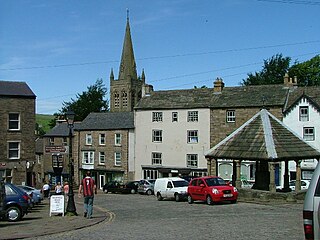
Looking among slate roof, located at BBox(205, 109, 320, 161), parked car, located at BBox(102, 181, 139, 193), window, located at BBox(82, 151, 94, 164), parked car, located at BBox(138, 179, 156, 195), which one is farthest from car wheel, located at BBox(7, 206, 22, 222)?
window, located at BBox(82, 151, 94, 164)

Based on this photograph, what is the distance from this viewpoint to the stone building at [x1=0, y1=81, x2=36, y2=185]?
4416 centimetres

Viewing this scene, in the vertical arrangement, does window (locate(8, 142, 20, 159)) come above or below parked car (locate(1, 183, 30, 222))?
above

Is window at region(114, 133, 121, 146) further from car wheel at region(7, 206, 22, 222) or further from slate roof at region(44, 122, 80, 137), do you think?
car wheel at region(7, 206, 22, 222)

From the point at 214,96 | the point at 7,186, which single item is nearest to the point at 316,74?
the point at 214,96

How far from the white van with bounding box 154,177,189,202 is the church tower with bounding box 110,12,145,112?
87.5 m

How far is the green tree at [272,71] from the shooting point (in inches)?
3556

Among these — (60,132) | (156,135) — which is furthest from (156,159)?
(60,132)

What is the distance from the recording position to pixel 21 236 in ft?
50.7

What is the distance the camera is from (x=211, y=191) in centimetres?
2822

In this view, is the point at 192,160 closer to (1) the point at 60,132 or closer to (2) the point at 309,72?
(1) the point at 60,132

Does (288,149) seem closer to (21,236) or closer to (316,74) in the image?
(21,236)

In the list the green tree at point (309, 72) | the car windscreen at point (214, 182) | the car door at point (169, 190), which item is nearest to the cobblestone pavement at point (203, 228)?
the car windscreen at point (214, 182)

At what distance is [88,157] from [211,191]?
131 feet

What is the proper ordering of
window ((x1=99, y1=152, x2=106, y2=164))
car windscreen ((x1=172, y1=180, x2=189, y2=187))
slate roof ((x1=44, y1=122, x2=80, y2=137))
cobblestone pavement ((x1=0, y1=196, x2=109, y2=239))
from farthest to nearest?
1. slate roof ((x1=44, y1=122, x2=80, y2=137))
2. window ((x1=99, y1=152, x2=106, y2=164))
3. car windscreen ((x1=172, y1=180, x2=189, y2=187))
4. cobblestone pavement ((x1=0, y1=196, x2=109, y2=239))
